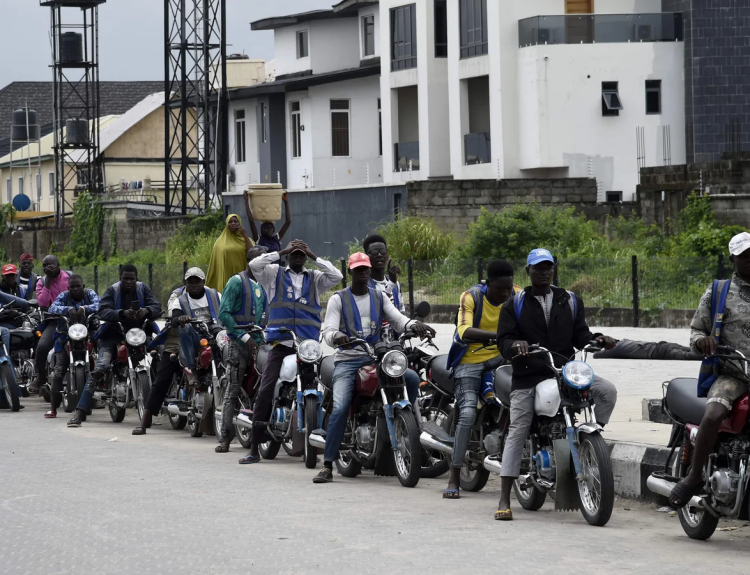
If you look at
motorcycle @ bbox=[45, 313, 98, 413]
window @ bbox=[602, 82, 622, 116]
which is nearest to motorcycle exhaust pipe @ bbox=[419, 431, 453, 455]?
motorcycle @ bbox=[45, 313, 98, 413]

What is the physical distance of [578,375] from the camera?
9.23 metres

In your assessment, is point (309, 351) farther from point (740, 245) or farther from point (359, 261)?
point (740, 245)

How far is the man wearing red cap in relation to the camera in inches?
790

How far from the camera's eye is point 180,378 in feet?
50.4

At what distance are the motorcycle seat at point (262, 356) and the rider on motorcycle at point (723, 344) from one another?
542cm

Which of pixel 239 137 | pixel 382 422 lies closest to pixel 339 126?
pixel 239 137

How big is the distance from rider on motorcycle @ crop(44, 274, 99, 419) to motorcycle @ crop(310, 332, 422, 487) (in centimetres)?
604

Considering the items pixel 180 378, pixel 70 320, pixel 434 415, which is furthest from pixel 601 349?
pixel 70 320

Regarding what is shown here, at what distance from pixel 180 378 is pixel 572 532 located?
23.6 feet

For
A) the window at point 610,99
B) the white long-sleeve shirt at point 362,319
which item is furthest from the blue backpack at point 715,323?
the window at point 610,99

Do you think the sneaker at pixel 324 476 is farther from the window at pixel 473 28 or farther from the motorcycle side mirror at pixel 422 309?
the window at pixel 473 28

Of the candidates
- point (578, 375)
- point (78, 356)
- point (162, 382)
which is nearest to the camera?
point (578, 375)

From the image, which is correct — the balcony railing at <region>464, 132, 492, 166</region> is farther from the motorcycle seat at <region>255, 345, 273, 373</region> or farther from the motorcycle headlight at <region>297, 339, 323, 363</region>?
the motorcycle headlight at <region>297, 339, 323, 363</region>

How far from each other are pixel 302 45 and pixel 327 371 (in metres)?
43.0
